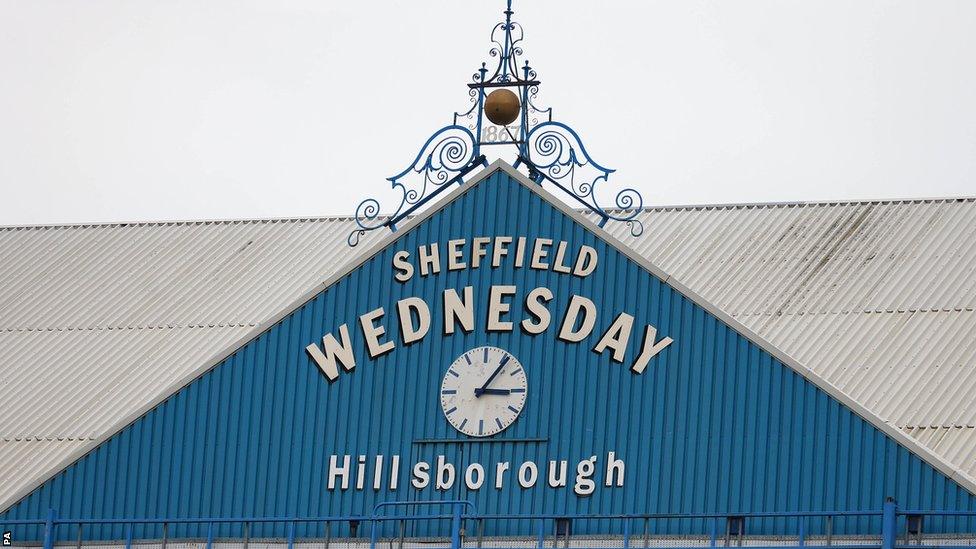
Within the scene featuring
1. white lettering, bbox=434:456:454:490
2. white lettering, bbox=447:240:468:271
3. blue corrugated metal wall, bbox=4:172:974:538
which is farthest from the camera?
white lettering, bbox=447:240:468:271

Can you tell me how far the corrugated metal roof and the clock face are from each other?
8602 mm

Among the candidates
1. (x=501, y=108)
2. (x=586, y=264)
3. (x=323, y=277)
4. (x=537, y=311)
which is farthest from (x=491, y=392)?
(x=323, y=277)

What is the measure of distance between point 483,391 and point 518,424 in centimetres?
99

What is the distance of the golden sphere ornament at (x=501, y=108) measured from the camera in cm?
5700

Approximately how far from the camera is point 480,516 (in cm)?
5447

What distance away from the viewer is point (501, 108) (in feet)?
187

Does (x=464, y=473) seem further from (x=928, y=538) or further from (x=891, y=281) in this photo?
(x=891, y=281)

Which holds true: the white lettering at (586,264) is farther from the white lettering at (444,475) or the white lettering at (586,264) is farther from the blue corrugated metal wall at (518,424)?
the white lettering at (444,475)

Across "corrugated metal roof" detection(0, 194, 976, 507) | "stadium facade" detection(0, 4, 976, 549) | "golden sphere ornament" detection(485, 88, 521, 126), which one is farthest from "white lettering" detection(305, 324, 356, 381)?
"corrugated metal roof" detection(0, 194, 976, 507)

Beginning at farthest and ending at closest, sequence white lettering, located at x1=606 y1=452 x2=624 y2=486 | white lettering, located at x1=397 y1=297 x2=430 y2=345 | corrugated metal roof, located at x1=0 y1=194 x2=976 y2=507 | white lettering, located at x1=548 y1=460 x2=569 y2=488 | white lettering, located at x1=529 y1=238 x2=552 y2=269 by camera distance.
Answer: corrugated metal roof, located at x1=0 y1=194 x2=976 y2=507 → white lettering, located at x1=397 y1=297 x2=430 y2=345 → white lettering, located at x1=529 y1=238 x2=552 y2=269 → white lettering, located at x1=548 y1=460 x2=569 y2=488 → white lettering, located at x1=606 y1=452 x2=624 y2=486

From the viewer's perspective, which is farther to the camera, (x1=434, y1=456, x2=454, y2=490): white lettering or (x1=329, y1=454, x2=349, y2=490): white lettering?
(x1=329, y1=454, x2=349, y2=490): white lettering

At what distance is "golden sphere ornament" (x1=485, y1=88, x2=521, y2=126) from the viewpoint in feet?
187

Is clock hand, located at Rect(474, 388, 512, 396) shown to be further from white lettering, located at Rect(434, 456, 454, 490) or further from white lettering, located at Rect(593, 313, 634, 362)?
white lettering, located at Rect(593, 313, 634, 362)

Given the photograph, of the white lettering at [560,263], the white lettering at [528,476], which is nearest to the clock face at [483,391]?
the white lettering at [528,476]
